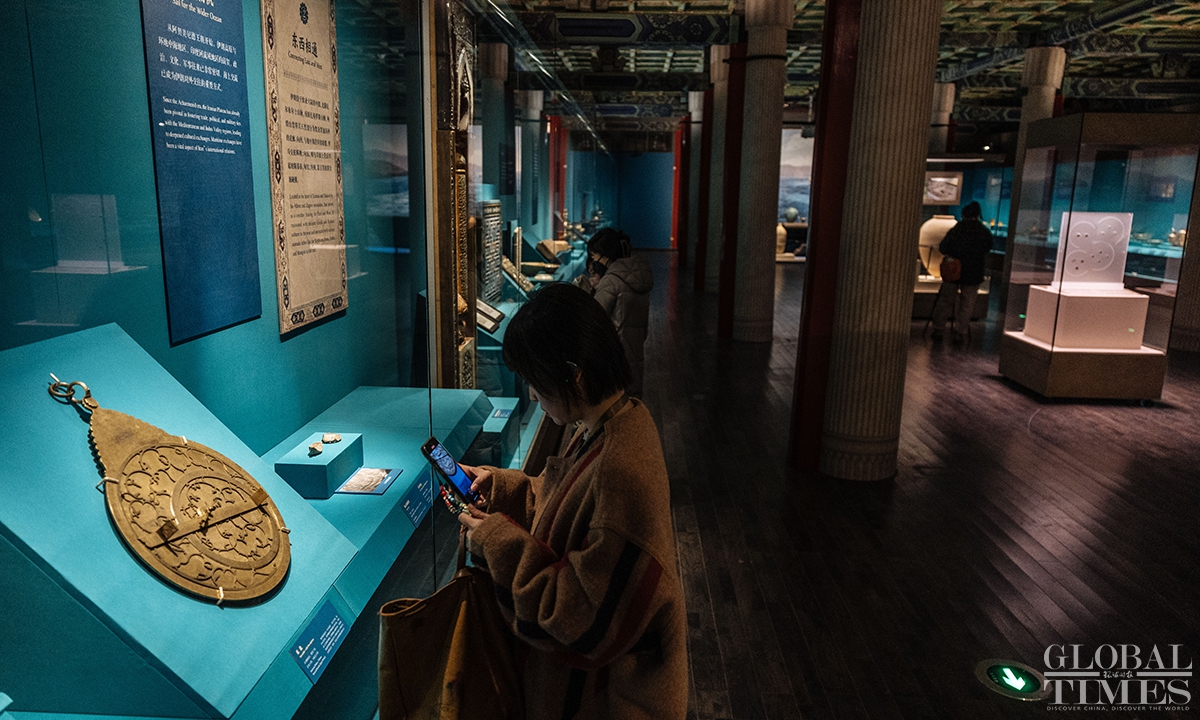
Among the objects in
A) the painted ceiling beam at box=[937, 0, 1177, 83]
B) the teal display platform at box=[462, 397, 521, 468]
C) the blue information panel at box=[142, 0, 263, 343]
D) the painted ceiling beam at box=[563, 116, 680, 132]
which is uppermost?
the painted ceiling beam at box=[563, 116, 680, 132]

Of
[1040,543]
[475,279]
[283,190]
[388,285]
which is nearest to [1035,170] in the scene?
[1040,543]

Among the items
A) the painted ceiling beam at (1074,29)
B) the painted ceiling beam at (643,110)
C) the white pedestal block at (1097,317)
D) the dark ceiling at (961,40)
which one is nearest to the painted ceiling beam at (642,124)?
the painted ceiling beam at (643,110)

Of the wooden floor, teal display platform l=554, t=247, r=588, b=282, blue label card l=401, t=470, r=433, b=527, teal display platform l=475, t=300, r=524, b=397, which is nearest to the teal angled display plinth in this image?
blue label card l=401, t=470, r=433, b=527

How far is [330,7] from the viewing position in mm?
2889

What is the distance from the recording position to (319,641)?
1.68 metres

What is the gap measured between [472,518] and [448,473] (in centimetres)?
12

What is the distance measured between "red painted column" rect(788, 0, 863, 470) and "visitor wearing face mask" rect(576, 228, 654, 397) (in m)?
1.12

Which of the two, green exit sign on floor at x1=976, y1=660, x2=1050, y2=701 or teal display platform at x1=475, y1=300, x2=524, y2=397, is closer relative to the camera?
green exit sign on floor at x1=976, y1=660, x2=1050, y2=701

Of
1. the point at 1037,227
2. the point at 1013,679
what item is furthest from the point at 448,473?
the point at 1037,227

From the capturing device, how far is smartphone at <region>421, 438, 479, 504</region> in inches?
59.1

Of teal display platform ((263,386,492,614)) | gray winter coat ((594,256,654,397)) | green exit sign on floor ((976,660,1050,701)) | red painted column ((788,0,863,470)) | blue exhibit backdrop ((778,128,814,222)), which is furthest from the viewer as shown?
blue exhibit backdrop ((778,128,814,222))

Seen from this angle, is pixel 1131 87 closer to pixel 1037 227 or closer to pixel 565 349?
pixel 1037 227

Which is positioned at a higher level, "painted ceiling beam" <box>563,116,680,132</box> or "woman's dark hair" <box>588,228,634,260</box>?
"painted ceiling beam" <box>563,116,680,132</box>

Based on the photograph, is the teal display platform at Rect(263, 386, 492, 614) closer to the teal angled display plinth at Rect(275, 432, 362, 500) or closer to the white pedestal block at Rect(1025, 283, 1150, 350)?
the teal angled display plinth at Rect(275, 432, 362, 500)
